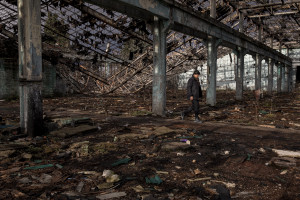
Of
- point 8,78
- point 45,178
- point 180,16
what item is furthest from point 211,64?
point 8,78

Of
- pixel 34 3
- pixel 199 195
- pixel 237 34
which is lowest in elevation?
pixel 199 195

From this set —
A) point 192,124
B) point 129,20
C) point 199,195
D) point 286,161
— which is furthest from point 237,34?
point 199,195

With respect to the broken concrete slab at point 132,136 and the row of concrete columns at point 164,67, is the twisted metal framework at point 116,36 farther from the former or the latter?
the broken concrete slab at point 132,136

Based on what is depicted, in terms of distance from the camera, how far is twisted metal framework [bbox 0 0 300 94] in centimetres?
1222

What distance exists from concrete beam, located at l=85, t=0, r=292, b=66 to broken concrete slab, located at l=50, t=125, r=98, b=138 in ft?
12.4

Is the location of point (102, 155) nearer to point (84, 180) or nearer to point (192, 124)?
point (84, 180)

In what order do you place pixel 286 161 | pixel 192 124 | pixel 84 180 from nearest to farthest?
pixel 84 180 → pixel 286 161 → pixel 192 124

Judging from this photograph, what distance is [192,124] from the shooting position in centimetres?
777

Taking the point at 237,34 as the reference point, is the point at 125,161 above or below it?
below

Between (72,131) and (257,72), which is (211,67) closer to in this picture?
(257,72)

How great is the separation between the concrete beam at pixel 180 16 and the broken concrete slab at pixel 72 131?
3.79 metres

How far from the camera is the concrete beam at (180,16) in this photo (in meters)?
7.80

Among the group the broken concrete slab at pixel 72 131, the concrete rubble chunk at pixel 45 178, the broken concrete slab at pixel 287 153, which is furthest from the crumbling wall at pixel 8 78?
the broken concrete slab at pixel 287 153

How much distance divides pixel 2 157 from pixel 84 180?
6.01 ft
